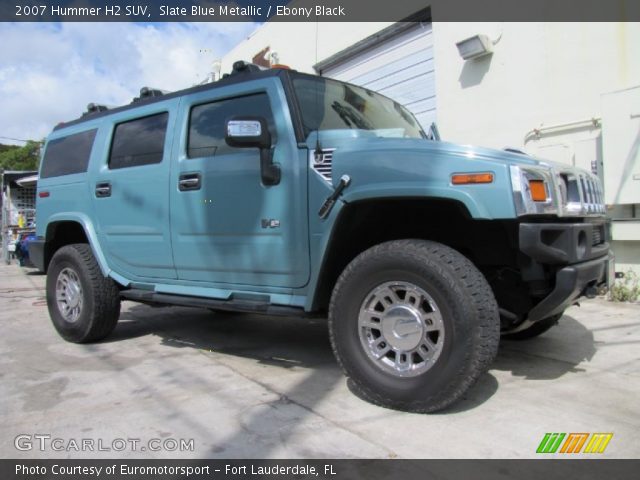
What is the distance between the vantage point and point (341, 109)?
385 centimetres

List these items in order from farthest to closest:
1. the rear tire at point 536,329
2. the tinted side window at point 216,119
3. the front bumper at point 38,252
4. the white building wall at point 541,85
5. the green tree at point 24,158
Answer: the green tree at point 24,158, the white building wall at point 541,85, the front bumper at point 38,252, the rear tire at point 536,329, the tinted side window at point 216,119

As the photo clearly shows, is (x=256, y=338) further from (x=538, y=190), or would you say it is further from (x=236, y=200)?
(x=538, y=190)

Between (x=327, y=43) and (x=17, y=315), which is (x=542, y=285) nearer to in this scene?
(x=17, y=315)

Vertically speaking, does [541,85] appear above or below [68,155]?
above

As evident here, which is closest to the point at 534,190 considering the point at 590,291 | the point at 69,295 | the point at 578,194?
the point at 578,194

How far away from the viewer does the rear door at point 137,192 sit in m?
4.32

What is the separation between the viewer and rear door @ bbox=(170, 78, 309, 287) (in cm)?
348

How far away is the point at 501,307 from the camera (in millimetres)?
3436

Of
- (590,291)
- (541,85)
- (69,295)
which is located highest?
(541,85)

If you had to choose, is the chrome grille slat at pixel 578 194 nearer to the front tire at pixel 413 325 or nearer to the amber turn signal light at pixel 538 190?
the amber turn signal light at pixel 538 190

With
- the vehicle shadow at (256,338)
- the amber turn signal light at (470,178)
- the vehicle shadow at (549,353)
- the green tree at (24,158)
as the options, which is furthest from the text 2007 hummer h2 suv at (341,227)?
the green tree at (24,158)

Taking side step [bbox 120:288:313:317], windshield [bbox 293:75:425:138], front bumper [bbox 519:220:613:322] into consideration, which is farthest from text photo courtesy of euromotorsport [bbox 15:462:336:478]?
windshield [bbox 293:75:425:138]

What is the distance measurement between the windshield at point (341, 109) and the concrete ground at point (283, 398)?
178cm
